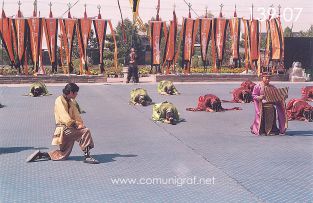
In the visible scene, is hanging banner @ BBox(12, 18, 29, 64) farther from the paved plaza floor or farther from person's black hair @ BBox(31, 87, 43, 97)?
the paved plaza floor

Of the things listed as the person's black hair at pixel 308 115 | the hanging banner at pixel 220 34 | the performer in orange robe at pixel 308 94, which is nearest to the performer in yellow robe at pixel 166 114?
the person's black hair at pixel 308 115

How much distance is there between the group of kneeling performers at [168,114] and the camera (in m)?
7.51

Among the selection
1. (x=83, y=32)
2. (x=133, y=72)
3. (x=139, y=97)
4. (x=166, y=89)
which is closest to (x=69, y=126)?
(x=139, y=97)

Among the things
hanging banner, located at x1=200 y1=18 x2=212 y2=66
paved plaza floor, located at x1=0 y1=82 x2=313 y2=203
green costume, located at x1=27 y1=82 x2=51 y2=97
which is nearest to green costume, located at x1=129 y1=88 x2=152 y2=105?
paved plaza floor, located at x1=0 y1=82 x2=313 y2=203

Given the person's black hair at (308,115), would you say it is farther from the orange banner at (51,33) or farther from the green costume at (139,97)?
the orange banner at (51,33)

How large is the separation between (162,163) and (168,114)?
4279mm

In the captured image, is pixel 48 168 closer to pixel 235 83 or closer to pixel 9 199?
pixel 9 199

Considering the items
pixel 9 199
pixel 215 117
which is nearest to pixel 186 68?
pixel 215 117

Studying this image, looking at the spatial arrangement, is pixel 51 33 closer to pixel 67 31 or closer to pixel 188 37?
pixel 67 31

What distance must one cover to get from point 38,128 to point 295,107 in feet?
22.4

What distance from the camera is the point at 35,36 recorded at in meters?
24.5

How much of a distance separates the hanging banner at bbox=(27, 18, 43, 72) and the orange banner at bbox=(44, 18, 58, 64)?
319mm

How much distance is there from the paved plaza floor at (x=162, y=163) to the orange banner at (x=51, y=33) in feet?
38.0

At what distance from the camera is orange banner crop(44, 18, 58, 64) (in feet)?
80.6
